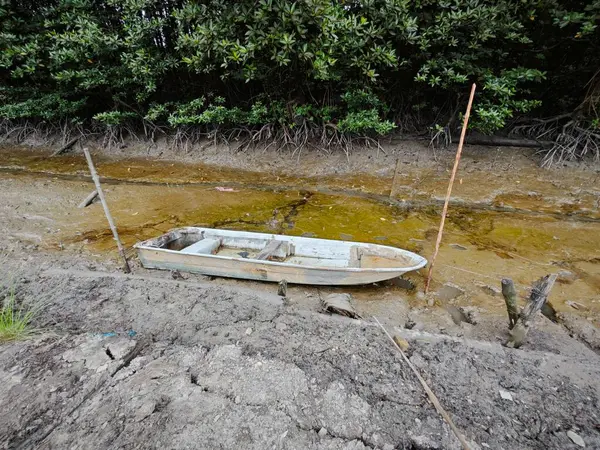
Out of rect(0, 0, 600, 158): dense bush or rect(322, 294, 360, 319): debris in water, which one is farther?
rect(0, 0, 600, 158): dense bush

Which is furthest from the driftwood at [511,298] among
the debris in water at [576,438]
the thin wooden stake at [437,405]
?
the thin wooden stake at [437,405]

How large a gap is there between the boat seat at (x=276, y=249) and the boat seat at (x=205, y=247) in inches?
32.7

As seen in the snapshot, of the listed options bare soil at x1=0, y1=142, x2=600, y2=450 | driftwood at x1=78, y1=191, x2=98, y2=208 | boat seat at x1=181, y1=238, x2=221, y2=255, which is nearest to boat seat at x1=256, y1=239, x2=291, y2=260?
bare soil at x1=0, y1=142, x2=600, y2=450

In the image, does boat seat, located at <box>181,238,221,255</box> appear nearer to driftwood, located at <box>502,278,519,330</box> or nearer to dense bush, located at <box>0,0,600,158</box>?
driftwood, located at <box>502,278,519,330</box>

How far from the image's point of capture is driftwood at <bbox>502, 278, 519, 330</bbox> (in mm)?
2881

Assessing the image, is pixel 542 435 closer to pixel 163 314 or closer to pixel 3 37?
pixel 163 314

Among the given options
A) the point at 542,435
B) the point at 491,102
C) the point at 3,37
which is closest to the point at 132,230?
the point at 542,435

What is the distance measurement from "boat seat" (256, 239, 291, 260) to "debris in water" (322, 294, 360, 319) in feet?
3.60

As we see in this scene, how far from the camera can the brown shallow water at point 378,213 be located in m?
4.52

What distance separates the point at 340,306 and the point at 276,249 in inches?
57.4

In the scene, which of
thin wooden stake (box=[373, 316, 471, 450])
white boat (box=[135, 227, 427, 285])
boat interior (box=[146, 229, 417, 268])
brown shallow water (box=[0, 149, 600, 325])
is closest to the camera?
thin wooden stake (box=[373, 316, 471, 450])

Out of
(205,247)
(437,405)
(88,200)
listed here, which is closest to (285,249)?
(205,247)

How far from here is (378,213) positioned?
6395 mm

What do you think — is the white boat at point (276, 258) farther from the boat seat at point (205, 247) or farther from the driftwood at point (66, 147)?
the driftwood at point (66, 147)
